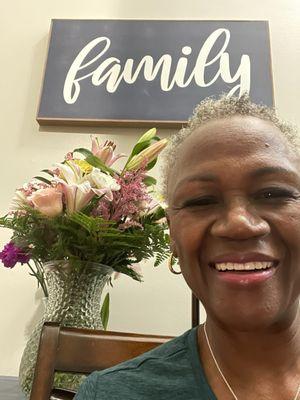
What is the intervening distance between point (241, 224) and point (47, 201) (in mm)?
390

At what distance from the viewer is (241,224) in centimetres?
48

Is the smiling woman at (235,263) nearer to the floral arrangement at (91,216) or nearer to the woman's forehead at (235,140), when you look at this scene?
the woman's forehead at (235,140)

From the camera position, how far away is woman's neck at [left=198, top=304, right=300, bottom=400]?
54 centimetres

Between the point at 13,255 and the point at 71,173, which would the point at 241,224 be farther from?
the point at 13,255

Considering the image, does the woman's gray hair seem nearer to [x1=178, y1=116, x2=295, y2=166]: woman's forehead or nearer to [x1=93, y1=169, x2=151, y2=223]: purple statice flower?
[x1=178, y1=116, x2=295, y2=166]: woman's forehead

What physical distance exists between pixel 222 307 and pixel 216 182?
0.48 feet

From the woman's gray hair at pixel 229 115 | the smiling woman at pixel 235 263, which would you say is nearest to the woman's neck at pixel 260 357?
the smiling woman at pixel 235 263

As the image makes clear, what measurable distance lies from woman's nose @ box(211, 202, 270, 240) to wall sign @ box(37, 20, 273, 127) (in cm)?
86

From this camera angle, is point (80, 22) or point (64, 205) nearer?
point (64, 205)

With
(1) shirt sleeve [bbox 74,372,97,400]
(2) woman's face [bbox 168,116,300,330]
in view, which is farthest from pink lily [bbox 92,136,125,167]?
(1) shirt sleeve [bbox 74,372,97,400]

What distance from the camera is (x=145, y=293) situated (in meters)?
1.16

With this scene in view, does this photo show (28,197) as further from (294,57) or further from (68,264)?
(294,57)

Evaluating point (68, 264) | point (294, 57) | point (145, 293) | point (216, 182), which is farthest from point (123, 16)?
point (216, 182)

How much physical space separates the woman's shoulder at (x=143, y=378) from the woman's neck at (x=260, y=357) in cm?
4
